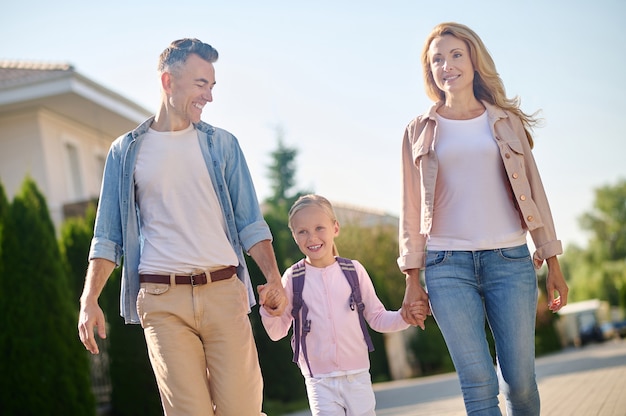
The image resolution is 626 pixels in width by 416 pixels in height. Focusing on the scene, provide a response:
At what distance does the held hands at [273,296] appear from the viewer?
4641 mm

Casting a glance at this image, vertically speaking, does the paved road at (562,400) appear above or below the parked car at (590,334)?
above

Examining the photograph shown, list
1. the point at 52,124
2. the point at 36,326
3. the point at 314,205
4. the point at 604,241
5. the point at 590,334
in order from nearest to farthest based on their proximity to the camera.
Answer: the point at 314,205 → the point at 36,326 → the point at 52,124 → the point at 590,334 → the point at 604,241

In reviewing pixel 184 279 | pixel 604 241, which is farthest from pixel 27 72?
pixel 604 241

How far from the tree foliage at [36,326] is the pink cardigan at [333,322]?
26.8 ft

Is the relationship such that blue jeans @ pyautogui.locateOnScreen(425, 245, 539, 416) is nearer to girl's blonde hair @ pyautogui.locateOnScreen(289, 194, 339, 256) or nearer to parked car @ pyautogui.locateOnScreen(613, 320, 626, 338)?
girl's blonde hair @ pyautogui.locateOnScreen(289, 194, 339, 256)

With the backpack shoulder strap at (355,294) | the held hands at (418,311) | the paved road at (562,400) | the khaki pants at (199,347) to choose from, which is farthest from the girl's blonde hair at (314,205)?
the paved road at (562,400)

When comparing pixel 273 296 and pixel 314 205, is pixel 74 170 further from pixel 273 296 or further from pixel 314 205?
pixel 273 296

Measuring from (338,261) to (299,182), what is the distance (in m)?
42.4

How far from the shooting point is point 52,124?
72.5 feet

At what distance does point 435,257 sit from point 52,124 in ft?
61.3

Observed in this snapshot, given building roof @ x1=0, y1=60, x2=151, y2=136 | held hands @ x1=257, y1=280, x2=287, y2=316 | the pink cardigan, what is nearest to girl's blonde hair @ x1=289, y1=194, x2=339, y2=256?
the pink cardigan

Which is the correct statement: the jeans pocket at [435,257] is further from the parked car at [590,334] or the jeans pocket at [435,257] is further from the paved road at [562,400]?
the parked car at [590,334]

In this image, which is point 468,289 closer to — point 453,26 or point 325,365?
point 325,365

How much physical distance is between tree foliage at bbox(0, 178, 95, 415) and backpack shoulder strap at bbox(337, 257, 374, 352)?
8286 mm
